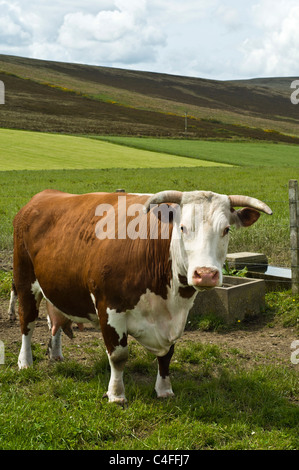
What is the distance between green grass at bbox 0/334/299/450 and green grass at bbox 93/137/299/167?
37.4m

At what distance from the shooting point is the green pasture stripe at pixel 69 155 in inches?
1443

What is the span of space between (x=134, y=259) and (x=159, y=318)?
585mm

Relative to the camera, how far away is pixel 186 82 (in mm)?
125812

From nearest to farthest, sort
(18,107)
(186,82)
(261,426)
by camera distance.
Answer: (261,426), (18,107), (186,82)

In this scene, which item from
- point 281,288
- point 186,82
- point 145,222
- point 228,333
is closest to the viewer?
point 145,222

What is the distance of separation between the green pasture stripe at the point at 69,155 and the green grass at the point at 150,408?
29.3m

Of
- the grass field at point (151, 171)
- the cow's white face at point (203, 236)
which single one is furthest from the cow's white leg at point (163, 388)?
the grass field at point (151, 171)

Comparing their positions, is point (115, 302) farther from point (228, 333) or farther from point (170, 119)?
point (170, 119)

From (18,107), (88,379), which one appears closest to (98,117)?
(18,107)

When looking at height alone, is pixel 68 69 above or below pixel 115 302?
above

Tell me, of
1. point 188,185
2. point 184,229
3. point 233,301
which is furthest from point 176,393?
point 188,185
